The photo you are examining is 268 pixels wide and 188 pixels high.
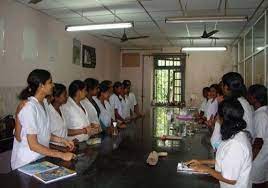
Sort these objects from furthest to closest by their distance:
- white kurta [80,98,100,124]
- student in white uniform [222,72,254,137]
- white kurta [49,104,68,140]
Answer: white kurta [80,98,100,124]
white kurta [49,104,68,140]
student in white uniform [222,72,254,137]

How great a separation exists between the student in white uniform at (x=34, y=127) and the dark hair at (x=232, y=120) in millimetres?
1062

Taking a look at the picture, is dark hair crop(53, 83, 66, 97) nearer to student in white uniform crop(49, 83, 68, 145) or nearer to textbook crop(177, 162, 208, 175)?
student in white uniform crop(49, 83, 68, 145)

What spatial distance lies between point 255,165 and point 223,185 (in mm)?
1962

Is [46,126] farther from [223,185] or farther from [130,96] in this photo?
[130,96]

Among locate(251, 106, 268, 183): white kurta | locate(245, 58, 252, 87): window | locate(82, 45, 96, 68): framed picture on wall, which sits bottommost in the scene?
locate(251, 106, 268, 183): white kurta

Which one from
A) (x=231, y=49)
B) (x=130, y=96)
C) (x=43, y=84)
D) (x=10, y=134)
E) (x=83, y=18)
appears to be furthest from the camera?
(x=231, y=49)

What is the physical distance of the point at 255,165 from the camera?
11.0 feet

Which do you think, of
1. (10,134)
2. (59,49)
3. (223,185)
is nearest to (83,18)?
(59,49)

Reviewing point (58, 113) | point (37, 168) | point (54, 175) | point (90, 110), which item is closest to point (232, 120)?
point (54, 175)

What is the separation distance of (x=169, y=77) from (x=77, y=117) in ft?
21.2

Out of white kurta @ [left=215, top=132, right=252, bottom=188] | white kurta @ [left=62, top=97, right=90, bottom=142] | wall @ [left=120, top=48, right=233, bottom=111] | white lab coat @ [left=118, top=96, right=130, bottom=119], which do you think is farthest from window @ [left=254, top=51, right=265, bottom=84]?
white kurta @ [left=215, top=132, right=252, bottom=188]

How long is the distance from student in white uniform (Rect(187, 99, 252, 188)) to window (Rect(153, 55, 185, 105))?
7.55 m

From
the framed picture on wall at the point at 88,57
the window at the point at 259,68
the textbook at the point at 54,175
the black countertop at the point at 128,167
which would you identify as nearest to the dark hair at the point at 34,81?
the black countertop at the point at 128,167

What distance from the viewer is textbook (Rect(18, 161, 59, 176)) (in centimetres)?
181
